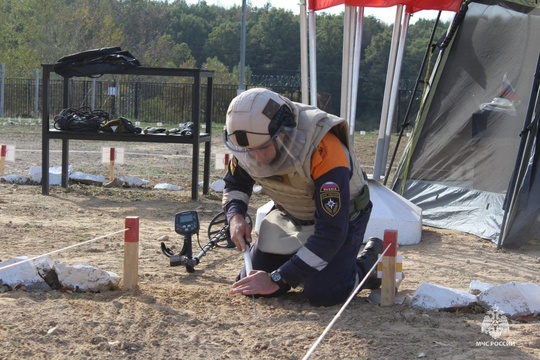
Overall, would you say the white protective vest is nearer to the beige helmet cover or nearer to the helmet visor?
the helmet visor

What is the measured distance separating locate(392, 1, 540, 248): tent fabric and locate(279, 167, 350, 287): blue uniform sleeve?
3663 millimetres

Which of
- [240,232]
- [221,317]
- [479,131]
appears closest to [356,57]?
[479,131]

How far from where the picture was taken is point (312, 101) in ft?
28.9

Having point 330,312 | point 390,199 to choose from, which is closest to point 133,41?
point 390,199

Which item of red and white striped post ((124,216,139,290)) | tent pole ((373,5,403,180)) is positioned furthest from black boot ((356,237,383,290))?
tent pole ((373,5,403,180))

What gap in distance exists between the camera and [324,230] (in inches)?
195

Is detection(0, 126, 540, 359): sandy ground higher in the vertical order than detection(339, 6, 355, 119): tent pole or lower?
lower

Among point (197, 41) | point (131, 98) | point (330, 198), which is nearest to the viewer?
point (330, 198)

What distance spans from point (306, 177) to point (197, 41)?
179 feet

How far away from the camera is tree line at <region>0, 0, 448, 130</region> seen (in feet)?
130

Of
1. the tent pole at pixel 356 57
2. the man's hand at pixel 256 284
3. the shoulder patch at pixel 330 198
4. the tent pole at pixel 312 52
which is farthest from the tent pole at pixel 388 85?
the man's hand at pixel 256 284

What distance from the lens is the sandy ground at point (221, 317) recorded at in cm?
436

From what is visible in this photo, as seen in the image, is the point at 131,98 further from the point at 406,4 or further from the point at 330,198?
the point at 330,198

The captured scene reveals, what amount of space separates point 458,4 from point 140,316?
239 inches
